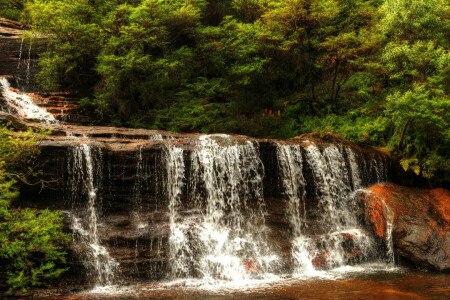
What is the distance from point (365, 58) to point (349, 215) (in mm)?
7686

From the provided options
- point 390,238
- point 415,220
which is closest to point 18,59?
point 390,238

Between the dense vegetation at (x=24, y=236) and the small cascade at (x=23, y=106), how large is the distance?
7436 mm

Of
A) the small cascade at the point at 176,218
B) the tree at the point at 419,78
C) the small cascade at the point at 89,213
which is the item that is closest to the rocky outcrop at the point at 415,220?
the tree at the point at 419,78

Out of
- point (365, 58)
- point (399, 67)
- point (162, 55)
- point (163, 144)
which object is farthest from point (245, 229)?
point (162, 55)

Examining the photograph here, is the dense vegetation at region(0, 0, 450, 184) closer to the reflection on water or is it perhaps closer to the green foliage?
the reflection on water

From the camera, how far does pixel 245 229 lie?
1152cm

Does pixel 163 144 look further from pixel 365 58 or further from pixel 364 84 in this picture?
pixel 364 84

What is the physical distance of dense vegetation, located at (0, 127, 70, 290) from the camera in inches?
313

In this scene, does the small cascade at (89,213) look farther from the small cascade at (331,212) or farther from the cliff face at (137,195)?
the small cascade at (331,212)

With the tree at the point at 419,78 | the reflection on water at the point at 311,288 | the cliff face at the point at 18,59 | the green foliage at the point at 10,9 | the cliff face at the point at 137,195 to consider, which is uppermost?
the green foliage at the point at 10,9

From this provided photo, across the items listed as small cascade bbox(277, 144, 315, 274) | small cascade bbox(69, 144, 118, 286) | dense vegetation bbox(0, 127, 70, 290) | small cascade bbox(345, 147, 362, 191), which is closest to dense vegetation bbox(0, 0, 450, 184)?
small cascade bbox(345, 147, 362, 191)

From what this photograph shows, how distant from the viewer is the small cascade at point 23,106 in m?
16.0

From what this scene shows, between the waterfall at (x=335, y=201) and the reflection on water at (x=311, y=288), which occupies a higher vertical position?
the waterfall at (x=335, y=201)

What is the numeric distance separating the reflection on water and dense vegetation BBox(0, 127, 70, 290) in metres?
0.92
